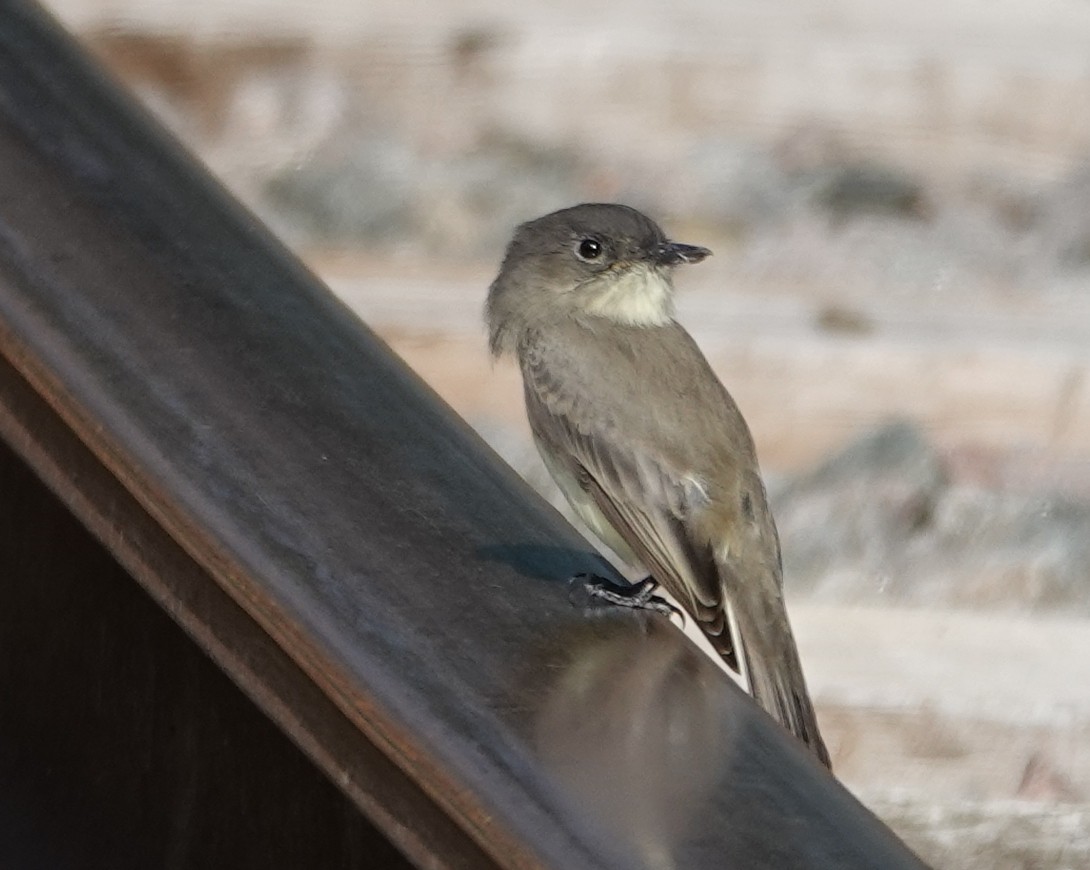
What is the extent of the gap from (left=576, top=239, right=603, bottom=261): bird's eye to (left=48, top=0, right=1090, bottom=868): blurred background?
47 centimetres

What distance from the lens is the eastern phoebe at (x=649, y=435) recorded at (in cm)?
277

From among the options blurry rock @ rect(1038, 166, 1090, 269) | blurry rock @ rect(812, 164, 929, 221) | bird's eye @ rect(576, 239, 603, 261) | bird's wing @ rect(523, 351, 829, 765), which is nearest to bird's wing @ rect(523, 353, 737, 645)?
bird's wing @ rect(523, 351, 829, 765)

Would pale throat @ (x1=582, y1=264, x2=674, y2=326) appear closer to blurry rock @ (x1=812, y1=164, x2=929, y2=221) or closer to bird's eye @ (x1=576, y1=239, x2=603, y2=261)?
bird's eye @ (x1=576, y1=239, x2=603, y2=261)

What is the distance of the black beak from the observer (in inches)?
132

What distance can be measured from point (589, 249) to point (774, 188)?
747 millimetres

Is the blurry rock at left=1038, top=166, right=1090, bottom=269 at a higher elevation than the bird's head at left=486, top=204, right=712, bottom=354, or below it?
higher

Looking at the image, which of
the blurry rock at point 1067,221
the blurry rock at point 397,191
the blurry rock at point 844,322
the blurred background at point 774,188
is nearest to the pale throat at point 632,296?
the blurred background at point 774,188

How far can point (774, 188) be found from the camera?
4078mm

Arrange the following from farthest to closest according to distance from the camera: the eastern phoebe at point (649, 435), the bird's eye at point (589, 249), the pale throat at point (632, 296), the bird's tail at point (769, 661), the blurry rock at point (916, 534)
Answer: the blurry rock at point (916, 534)
the bird's eye at point (589, 249)
the pale throat at point (632, 296)
the eastern phoebe at point (649, 435)
the bird's tail at point (769, 661)

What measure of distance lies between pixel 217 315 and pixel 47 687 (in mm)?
280

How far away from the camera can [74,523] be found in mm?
1194

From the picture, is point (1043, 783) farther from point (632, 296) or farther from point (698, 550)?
point (632, 296)

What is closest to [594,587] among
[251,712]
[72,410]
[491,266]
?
[251,712]

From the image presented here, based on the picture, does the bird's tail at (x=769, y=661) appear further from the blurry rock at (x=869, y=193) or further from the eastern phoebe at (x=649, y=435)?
the blurry rock at (x=869, y=193)
